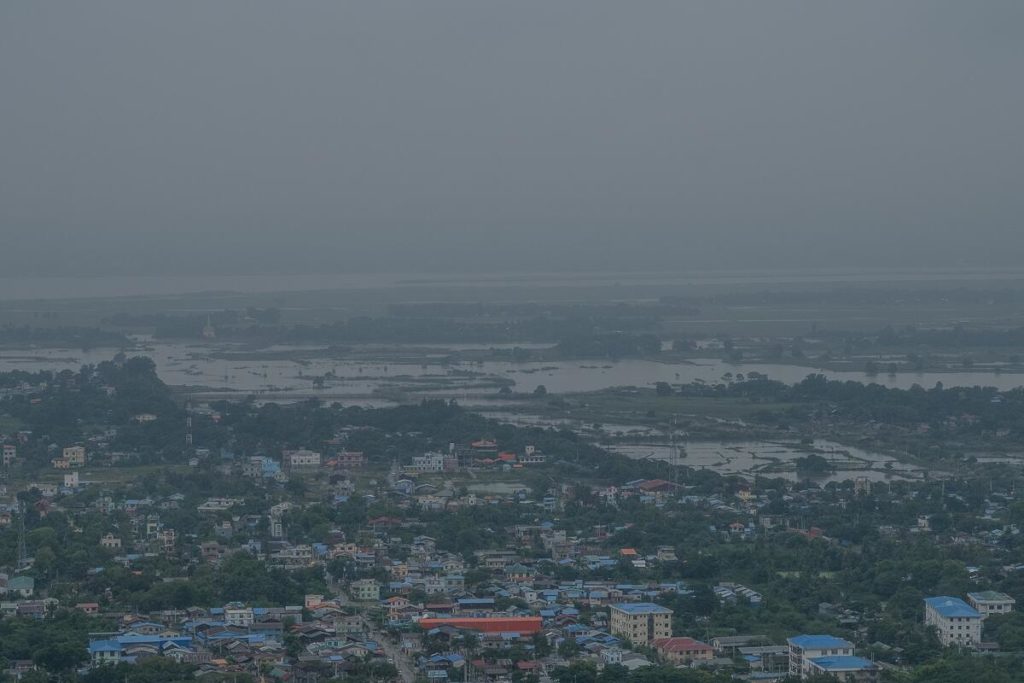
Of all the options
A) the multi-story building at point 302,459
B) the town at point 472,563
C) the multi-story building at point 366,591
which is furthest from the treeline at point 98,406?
the multi-story building at point 366,591

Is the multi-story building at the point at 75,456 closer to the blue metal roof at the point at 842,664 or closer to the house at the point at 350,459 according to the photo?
the house at the point at 350,459

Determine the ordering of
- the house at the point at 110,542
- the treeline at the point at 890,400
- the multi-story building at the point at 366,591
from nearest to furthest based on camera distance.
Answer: the multi-story building at the point at 366,591 < the house at the point at 110,542 < the treeline at the point at 890,400

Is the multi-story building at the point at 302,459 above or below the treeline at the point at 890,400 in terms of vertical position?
below

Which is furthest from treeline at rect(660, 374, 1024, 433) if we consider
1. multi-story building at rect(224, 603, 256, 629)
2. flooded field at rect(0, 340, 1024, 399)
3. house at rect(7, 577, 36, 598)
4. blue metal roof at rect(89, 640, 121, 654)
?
blue metal roof at rect(89, 640, 121, 654)

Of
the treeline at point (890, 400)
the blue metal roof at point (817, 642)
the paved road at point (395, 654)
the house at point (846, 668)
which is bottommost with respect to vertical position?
the paved road at point (395, 654)

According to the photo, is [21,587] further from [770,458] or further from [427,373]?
[427,373]
